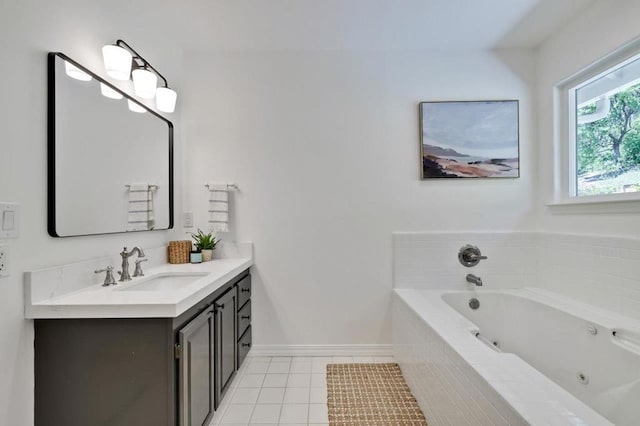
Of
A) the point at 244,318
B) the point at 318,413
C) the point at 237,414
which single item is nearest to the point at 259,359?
the point at 244,318

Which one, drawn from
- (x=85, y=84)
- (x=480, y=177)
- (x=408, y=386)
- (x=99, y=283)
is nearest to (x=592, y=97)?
(x=480, y=177)

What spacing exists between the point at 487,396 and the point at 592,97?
222 cm

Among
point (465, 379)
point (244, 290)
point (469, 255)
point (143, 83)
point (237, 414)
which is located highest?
point (143, 83)

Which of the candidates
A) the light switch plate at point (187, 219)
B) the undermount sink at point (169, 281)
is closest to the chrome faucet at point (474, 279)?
the undermount sink at point (169, 281)

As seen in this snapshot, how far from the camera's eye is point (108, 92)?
1664 mm

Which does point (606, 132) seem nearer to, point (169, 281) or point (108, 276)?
point (169, 281)

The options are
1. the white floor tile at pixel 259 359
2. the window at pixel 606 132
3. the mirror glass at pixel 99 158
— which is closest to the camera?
the mirror glass at pixel 99 158

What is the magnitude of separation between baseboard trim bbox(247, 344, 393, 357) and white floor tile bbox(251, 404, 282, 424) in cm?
65

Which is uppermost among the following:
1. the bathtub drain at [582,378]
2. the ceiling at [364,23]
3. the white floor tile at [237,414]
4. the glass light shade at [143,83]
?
the ceiling at [364,23]

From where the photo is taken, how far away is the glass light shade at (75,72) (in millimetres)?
1395

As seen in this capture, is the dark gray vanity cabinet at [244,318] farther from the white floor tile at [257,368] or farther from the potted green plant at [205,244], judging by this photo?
the potted green plant at [205,244]

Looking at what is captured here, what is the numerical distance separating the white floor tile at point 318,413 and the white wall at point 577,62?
6.76 ft

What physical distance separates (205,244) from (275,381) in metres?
1.15

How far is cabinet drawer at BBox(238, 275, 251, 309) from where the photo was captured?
2.20 metres
